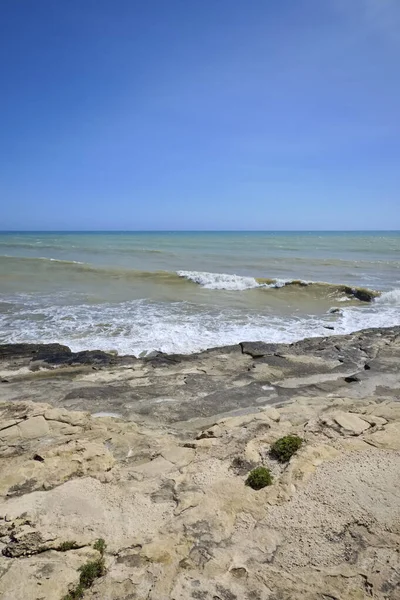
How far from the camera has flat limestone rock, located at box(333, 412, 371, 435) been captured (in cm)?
603

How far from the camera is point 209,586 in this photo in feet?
11.2

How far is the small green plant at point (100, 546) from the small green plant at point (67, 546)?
0.74ft

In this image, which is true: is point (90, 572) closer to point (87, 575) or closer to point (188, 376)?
point (87, 575)

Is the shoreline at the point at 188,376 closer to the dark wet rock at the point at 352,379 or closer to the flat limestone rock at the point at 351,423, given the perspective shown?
the dark wet rock at the point at 352,379

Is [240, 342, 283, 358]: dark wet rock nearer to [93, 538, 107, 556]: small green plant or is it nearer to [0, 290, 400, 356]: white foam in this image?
[0, 290, 400, 356]: white foam

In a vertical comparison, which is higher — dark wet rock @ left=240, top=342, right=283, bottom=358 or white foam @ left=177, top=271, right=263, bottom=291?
white foam @ left=177, top=271, right=263, bottom=291

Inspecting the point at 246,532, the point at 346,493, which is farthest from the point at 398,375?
the point at 246,532

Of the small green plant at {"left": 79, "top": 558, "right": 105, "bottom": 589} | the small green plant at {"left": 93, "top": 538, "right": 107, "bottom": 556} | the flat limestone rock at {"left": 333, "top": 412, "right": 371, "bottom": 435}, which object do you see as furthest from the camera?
the flat limestone rock at {"left": 333, "top": 412, "right": 371, "bottom": 435}

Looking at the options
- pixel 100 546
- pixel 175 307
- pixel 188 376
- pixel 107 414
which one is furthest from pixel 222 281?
pixel 100 546

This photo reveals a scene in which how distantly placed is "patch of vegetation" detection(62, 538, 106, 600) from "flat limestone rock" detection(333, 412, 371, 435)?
14.1 ft

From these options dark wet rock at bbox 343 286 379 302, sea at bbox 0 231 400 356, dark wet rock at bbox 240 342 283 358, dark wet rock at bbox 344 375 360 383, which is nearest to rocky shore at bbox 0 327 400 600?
dark wet rock at bbox 344 375 360 383

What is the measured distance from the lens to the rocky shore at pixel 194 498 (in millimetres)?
3469

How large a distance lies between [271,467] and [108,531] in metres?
A: 2.39

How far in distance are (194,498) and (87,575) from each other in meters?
1.54
